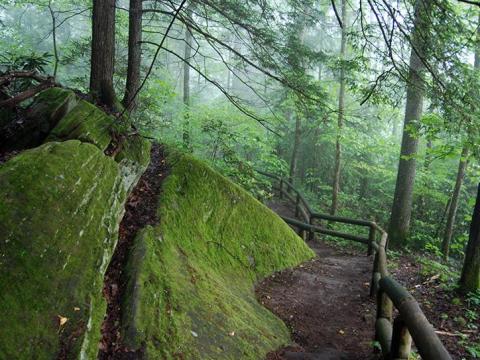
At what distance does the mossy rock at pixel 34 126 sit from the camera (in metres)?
4.86

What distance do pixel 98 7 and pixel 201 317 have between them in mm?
5309

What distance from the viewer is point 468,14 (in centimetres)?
980

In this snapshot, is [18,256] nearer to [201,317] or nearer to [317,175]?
[201,317]

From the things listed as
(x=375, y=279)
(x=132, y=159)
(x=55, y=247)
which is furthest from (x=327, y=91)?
(x=55, y=247)

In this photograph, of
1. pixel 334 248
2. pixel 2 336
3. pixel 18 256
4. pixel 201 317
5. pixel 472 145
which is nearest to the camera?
pixel 2 336

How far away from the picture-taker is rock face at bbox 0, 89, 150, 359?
8.18 ft

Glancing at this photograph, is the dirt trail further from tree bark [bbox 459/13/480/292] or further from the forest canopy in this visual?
the forest canopy

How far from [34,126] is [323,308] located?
199 inches

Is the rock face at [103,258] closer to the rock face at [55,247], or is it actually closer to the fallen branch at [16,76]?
the rock face at [55,247]

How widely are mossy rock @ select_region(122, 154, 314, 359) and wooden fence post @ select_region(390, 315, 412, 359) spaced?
4.96ft

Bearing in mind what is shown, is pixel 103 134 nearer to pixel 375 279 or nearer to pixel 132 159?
pixel 132 159

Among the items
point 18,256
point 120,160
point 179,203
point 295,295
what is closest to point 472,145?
point 295,295

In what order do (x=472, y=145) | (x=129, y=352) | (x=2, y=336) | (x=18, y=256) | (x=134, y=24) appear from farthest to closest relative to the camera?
1. (x=134, y=24)
2. (x=472, y=145)
3. (x=129, y=352)
4. (x=18, y=256)
5. (x=2, y=336)

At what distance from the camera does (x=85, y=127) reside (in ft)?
15.3
